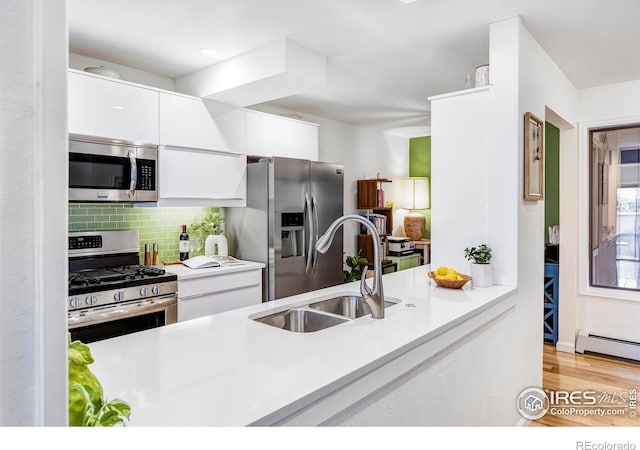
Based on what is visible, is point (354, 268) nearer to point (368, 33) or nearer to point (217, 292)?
point (217, 292)

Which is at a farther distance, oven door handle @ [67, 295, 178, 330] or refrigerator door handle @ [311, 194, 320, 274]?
refrigerator door handle @ [311, 194, 320, 274]

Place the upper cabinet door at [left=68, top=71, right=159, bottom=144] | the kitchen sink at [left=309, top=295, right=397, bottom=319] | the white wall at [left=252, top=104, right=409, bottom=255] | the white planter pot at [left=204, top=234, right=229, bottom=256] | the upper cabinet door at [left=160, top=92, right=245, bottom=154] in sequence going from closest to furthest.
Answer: the kitchen sink at [left=309, top=295, right=397, bottom=319] < the upper cabinet door at [left=68, top=71, right=159, bottom=144] < the upper cabinet door at [left=160, top=92, right=245, bottom=154] < the white planter pot at [left=204, top=234, right=229, bottom=256] < the white wall at [left=252, top=104, right=409, bottom=255]

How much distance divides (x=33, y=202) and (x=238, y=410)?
634 millimetres

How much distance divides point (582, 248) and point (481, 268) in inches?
88.6

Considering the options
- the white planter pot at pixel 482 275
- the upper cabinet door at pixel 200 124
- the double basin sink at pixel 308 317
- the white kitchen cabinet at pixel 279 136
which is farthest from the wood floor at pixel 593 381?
the upper cabinet door at pixel 200 124

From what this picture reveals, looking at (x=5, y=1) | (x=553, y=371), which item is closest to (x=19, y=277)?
(x=5, y=1)

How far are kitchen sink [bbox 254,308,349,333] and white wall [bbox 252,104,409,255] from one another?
2.99 m

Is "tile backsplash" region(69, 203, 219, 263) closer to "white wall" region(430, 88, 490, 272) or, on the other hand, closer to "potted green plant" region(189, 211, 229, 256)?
"potted green plant" region(189, 211, 229, 256)

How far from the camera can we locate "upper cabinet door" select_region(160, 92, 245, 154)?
3.09 metres

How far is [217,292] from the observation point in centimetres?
318

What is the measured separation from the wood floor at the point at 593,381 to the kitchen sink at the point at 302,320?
6.02ft

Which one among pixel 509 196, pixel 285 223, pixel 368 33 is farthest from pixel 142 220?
pixel 509 196

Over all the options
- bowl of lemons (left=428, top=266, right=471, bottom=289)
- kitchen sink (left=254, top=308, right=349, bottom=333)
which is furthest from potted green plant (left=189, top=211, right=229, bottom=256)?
bowl of lemons (left=428, top=266, right=471, bottom=289)
